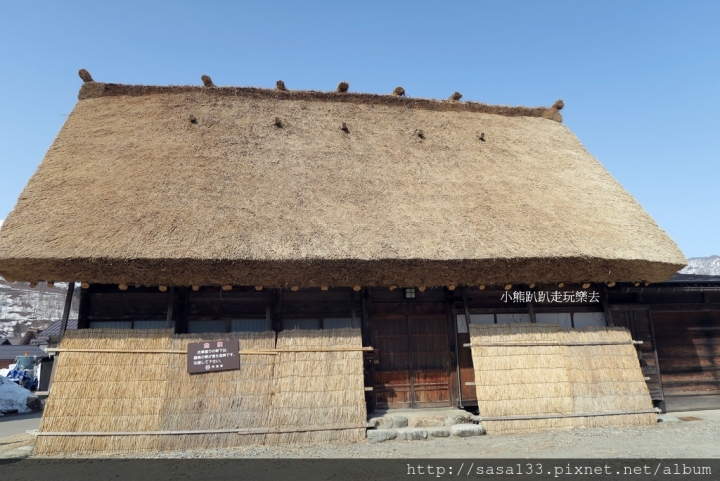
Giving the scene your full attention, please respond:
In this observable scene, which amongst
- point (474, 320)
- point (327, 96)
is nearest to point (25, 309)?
point (327, 96)


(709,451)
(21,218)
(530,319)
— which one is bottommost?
(709,451)

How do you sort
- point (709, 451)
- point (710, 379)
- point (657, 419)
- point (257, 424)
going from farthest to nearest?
1. point (710, 379)
2. point (657, 419)
3. point (257, 424)
4. point (709, 451)

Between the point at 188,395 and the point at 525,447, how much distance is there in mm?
4981

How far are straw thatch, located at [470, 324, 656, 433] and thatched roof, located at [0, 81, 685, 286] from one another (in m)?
1.04

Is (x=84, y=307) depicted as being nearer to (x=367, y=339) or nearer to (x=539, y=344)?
(x=367, y=339)

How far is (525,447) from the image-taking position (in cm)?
601

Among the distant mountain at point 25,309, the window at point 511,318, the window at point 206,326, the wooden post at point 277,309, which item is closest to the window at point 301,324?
the wooden post at point 277,309

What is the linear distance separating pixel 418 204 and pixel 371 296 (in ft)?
6.35

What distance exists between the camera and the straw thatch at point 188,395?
6148mm

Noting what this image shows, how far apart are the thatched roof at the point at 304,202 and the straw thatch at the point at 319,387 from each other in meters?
1.02

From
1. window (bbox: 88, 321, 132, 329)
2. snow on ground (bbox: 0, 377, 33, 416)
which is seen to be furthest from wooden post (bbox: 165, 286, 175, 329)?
→ snow on ground (bbox: 0, 377, 33, 416)
